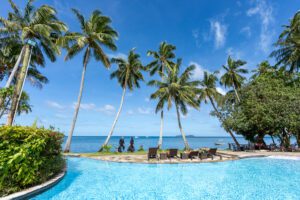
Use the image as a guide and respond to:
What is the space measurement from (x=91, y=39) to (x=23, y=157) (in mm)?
16204

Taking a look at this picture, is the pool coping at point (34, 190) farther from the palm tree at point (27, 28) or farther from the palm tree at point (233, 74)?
the palm tree at point (233, 74)

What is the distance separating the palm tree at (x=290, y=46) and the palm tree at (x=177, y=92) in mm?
12875

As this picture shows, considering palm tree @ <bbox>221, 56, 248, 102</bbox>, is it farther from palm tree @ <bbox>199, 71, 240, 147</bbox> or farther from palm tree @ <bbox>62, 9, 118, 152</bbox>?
palm tree @ <bbox>62, 9, 118, 152</bbox>

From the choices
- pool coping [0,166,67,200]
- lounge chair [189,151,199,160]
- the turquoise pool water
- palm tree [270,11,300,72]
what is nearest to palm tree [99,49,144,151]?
lounge chair [189,151,199,160]

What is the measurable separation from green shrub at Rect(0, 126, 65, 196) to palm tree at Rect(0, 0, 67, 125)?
982cm

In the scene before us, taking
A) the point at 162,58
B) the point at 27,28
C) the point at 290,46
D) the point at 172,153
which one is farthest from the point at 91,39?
the point at 290,46

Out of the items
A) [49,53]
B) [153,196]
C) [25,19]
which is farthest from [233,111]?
[25,19]

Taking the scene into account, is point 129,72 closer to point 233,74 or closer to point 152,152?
point 152,152

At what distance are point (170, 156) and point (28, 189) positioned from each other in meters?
10.6

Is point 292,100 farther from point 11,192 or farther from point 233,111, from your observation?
point 11,192

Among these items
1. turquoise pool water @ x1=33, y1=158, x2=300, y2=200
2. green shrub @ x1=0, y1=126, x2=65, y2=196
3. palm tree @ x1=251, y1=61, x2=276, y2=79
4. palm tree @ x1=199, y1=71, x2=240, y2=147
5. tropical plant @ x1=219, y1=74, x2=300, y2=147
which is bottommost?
turquoise pool water @ x1=33, y1=158, x2=300, y2=200

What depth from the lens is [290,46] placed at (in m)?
23.7

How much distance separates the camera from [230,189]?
7.79 m

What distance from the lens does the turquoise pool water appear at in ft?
22.9
